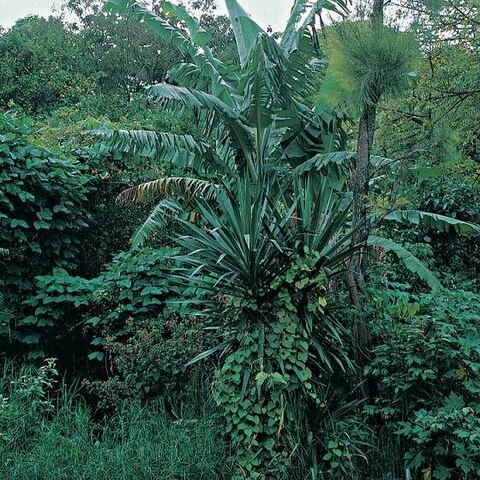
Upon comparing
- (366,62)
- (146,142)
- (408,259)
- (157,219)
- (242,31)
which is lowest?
(408,259)

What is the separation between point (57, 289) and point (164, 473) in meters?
2.74

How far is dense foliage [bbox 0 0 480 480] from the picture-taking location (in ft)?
15.4

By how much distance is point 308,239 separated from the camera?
5.04 meters

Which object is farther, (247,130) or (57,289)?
(247,130)

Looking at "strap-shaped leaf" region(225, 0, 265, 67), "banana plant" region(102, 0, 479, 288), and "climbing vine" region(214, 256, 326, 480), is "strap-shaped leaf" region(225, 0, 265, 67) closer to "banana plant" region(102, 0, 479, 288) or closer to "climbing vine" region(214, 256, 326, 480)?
"banana plant" region(102, 0, 479, 288)

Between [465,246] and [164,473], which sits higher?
[465,246]

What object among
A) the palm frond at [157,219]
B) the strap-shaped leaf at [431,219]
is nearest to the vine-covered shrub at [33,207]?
the palm frond at [157,219]

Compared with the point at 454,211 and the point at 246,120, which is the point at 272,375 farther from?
the point at 454,211

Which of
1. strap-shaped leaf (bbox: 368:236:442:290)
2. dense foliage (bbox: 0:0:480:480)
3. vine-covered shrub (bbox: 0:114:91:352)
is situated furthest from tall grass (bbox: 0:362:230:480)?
strap-shaped leaf (bbox: 368:236:442:290)

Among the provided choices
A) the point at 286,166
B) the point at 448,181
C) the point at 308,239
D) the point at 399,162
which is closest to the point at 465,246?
the point at 448,181

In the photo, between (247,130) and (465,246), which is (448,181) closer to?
(465,246)

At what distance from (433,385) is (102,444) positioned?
277cm

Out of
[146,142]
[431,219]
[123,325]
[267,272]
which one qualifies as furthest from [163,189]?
[431,219]

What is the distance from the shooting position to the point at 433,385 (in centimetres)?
487
